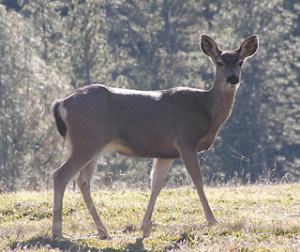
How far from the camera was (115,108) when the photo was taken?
9477mm

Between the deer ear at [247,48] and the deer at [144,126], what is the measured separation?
16 mm

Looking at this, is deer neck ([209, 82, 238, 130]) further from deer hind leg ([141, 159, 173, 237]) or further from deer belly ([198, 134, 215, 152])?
deer hind leg ([141, 159, 173, 237])

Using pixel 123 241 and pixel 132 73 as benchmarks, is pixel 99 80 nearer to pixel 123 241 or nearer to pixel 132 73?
pixel 132 73

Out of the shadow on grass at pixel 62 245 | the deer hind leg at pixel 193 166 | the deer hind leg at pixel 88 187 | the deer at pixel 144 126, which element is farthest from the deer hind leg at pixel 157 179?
the shadow on grass at pixel 62 245

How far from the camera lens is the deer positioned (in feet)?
30.2

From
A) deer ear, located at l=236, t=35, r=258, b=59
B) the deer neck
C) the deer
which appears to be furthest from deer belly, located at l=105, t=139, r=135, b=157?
deer ear, located at l=236, t=35, r=258, b=59

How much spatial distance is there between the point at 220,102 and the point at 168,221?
164 centimetres

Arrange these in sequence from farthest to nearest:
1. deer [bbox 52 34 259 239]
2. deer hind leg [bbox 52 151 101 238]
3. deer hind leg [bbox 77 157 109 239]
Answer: deer hind leg [bbox 77 157 109 239]
deer [bbox 52 34 259 239]
deer hind leg [bbox 52 151 101 238]

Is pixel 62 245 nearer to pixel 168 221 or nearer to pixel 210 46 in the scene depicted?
pixel 168 221

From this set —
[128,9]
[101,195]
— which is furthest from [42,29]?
[101,195]

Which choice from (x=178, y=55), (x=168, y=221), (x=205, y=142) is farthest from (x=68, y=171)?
(x=178, y=55)

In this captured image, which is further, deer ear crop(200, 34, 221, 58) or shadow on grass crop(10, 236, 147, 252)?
deer ear crop(200, 34, 221, 58)

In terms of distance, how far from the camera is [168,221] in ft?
32.3

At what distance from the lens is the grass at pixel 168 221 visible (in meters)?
8.38
